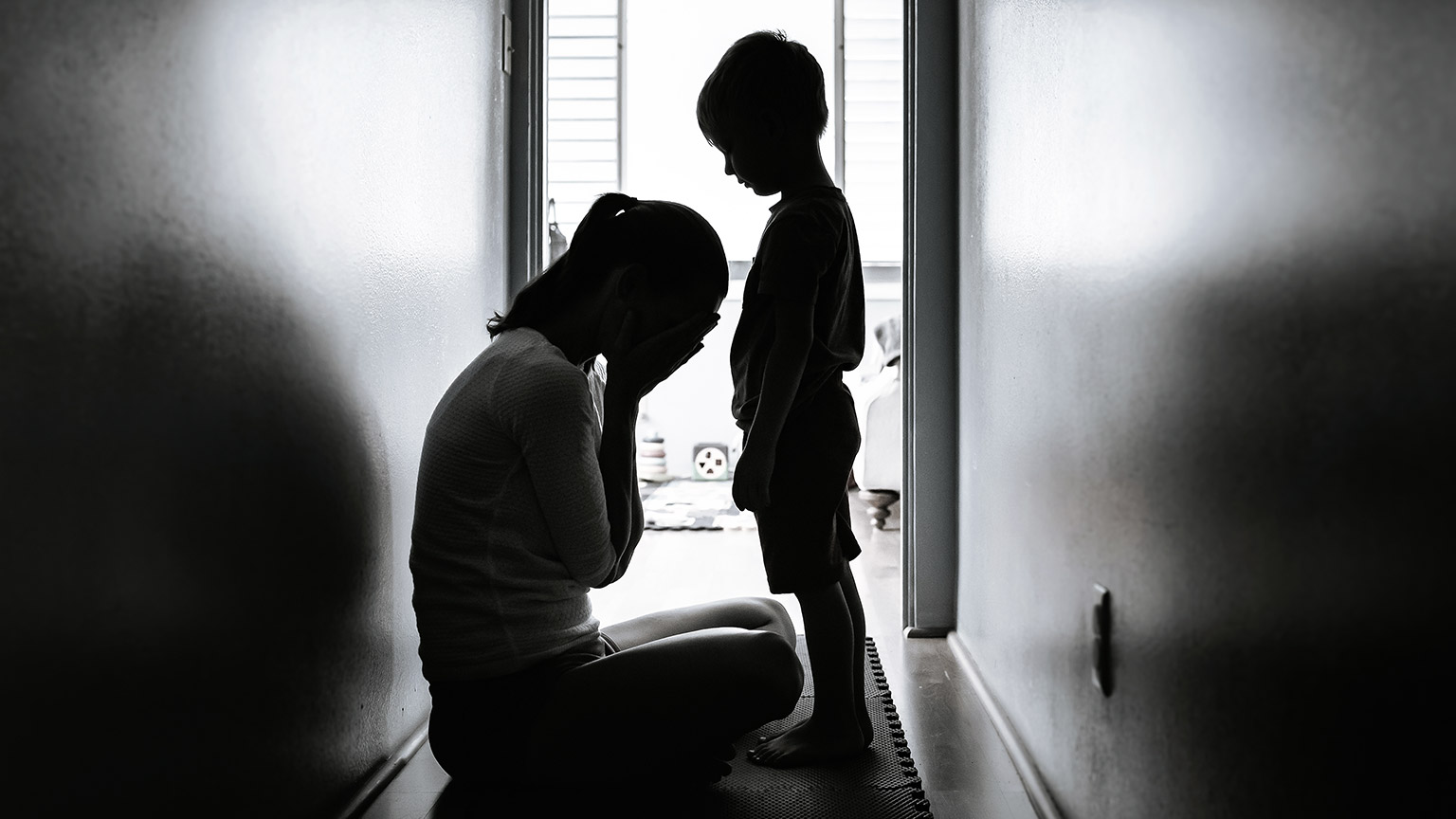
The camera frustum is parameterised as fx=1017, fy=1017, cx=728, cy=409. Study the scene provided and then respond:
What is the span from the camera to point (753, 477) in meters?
1.25

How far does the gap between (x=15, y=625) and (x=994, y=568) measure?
133 cm

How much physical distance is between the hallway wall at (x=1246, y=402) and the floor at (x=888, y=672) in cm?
9

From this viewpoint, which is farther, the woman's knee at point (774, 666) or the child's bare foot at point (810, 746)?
the child's bare foot at point (810, 746)

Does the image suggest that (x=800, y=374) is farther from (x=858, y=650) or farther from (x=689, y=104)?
(x=689, y=104)

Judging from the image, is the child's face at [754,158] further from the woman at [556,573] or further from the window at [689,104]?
the window at [689,104]

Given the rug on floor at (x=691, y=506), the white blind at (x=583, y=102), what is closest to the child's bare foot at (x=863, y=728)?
the rug on floor at (x=691, y=506)

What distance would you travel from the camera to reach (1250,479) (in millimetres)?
666

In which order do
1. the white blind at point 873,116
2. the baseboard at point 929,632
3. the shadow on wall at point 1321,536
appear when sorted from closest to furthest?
the shadow on wall at point 1321,536
the baseboard at point 929,632
the white blind at point 873,116

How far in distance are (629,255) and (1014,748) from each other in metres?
0.81

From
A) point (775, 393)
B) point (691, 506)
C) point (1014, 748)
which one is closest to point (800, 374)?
point (775, 393)

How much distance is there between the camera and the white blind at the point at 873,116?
485 centimetres

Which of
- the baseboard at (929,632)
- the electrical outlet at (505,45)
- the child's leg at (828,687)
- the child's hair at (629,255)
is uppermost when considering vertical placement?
the electrical outlet at (505,45)

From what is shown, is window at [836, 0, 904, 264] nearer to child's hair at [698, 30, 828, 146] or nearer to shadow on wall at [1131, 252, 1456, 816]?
child's hair at [698, 30, 828, 146]

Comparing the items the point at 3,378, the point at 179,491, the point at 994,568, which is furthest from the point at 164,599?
the point at 994,568
